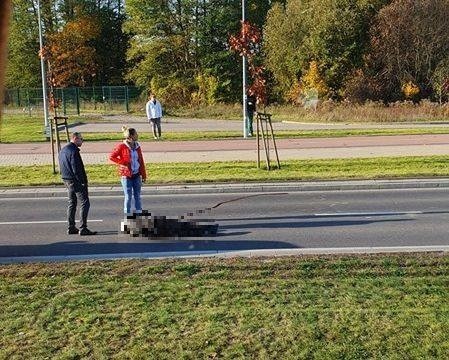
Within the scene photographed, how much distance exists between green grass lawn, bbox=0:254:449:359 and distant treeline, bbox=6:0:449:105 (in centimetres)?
3320

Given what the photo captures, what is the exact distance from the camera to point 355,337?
5234mm

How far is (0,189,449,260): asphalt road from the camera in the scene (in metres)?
8.92

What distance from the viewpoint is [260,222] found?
35.1ft

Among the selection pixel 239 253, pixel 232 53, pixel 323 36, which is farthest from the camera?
pixel 232 53

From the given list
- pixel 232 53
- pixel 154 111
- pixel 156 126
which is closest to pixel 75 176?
pixel 154 111

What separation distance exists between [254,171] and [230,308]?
10385 mm

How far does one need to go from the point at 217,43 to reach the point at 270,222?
43.5 meters

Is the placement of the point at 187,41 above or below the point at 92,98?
above

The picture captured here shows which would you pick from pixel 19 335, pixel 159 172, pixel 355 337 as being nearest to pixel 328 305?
pixel 355 337

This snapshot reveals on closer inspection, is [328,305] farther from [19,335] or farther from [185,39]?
[185,39]

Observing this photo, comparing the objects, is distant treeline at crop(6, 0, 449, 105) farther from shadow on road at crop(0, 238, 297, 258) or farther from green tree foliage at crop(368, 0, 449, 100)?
shadow on road at crop(0, 238, 297, 258)

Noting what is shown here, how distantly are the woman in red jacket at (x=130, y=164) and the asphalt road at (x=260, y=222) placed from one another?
62cm

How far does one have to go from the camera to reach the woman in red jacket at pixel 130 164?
10398mm

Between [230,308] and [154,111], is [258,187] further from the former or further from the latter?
[154,111]
